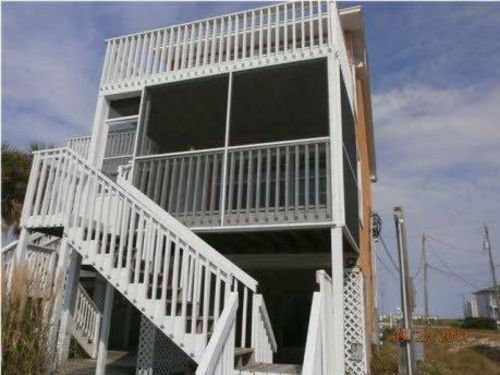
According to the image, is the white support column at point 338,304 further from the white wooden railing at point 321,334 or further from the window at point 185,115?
the window at point 185,115

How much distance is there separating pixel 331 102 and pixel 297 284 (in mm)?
4677

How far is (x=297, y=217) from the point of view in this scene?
6172 mm

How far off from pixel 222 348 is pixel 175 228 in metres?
2.06

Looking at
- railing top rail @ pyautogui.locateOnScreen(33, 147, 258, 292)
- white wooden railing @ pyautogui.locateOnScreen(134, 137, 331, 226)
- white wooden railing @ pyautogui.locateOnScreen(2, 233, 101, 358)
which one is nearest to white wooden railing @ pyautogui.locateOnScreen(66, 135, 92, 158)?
white wooden railing @ pyautogui.locateOnScreen(2, 233, 101, 358)

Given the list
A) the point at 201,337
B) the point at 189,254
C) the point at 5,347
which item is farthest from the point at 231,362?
the point at 5,347

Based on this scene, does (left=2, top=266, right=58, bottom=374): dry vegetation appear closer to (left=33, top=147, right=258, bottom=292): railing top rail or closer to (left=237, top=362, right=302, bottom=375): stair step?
(left=33, top=147, right=258, bottom=292): railing top rail

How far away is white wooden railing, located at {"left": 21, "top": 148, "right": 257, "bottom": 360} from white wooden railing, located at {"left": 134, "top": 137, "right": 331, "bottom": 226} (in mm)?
1023

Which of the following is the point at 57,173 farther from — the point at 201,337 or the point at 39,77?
the point at 201,337

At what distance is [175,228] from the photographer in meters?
5.38

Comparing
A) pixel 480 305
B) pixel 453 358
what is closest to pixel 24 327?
pixel 453 358

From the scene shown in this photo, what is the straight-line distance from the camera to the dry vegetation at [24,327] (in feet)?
12.7

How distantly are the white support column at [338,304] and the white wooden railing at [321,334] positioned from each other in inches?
4.1

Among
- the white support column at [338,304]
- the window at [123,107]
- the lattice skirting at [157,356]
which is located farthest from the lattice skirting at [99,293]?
the white support column at [338,304]

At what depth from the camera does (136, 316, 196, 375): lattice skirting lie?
6.65 m
